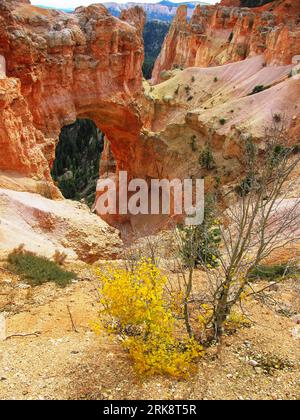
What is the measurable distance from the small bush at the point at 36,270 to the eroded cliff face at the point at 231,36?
30.0 metres

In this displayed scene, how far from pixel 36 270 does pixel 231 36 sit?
167ft

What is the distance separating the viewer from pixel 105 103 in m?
24.2

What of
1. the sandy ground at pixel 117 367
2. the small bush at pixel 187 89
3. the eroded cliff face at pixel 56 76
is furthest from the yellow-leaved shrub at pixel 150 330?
the small bush at pixel 187 89

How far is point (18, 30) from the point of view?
1803 centimetres

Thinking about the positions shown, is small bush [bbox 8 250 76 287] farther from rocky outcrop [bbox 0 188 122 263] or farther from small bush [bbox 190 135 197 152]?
small bush [bbox 190 135 197 152]

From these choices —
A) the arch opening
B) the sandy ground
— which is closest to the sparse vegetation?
the sandy ground

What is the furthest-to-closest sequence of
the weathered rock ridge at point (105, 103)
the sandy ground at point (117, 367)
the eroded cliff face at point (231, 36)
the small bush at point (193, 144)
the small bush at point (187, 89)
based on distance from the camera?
the small bush at point (187, 89), the eroded cliff face at point (231, 36), the small bush at point (193, 144), the weathered rock ridge at point (105, 103), the sandy ground at point (117, 367)

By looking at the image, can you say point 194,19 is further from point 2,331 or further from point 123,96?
point 2,331

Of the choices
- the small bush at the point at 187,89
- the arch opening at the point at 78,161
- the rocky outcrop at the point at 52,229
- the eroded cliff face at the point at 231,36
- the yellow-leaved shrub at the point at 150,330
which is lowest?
the arch opening at the point at 78,161

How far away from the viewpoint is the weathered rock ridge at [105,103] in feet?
56.4

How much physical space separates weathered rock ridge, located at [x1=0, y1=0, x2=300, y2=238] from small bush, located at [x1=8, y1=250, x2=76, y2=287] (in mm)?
6058

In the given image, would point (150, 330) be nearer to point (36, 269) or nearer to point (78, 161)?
point (36, 269)

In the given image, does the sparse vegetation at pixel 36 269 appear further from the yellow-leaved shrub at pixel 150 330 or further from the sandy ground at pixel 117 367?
the yellow-leaved shrub at pixel 150 330

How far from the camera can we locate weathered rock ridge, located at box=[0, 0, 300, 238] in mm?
17188
